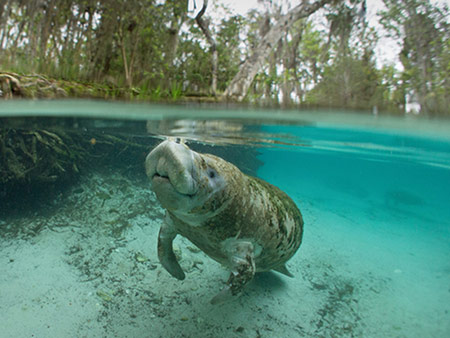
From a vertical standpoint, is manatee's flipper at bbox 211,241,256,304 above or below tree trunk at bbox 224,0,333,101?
below

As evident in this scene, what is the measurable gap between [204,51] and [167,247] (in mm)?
3695

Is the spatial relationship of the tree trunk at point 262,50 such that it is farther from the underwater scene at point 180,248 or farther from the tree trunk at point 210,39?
the underwater scene at point 180,248

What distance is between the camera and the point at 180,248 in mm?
5477

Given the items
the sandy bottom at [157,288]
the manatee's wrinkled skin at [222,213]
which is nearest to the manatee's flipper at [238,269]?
the manatee's wrinkled skin at [222,213]

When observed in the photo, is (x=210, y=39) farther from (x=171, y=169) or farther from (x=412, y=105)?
(x=171, y=169)

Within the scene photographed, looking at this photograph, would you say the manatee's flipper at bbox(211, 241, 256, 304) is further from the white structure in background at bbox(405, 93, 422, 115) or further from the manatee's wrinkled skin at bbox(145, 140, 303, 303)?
the white structure in background at bbox(405, 93, 422, 115)

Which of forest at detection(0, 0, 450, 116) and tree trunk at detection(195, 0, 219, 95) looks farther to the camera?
tree trunk at detection(195, 0, 219, 95)

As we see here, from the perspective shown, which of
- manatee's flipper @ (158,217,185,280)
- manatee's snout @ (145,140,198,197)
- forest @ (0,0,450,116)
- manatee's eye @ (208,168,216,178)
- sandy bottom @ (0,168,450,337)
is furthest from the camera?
forest @ (0,0,450,116)

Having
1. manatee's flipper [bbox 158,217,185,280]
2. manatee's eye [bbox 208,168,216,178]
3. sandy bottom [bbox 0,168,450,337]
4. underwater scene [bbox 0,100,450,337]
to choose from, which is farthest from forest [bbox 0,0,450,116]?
manatee's eye [bbox 208,168,216,178]

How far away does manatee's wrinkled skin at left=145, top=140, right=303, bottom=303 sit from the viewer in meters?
2.29

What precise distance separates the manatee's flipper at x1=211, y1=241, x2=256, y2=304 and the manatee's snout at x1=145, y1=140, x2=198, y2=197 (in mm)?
961

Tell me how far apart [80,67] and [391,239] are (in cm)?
1007

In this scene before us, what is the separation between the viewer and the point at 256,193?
125 inches

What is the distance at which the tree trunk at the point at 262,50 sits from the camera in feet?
18.7
